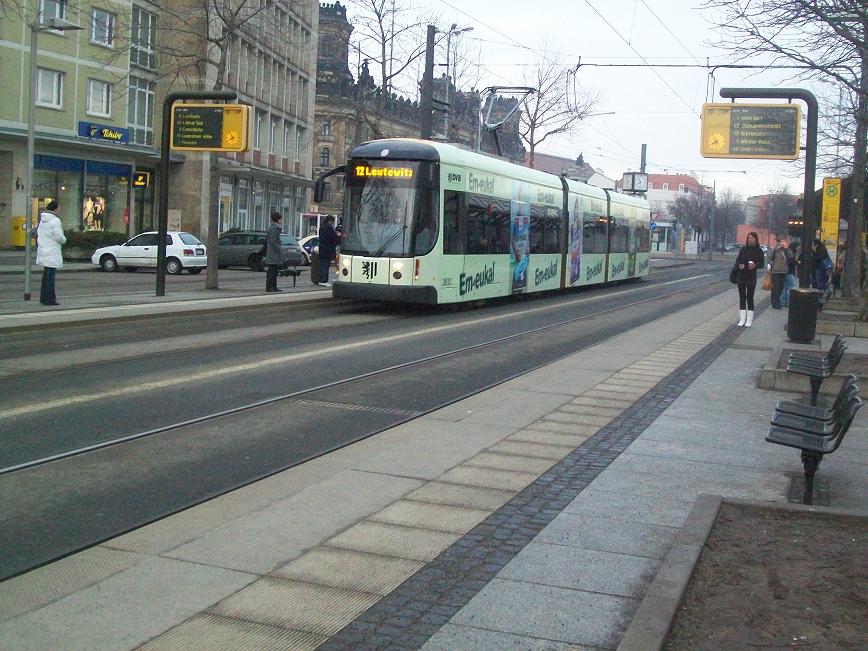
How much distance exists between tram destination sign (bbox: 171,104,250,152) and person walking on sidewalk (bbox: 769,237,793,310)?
13.8 m

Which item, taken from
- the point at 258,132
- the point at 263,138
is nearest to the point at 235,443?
the point at 258,132

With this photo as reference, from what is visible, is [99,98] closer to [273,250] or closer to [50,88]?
[50,88]

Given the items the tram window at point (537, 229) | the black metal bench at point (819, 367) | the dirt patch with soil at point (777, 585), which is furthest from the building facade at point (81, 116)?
the dirt patch with soil at point (777, 585)

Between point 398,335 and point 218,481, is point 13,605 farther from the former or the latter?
point 398,335

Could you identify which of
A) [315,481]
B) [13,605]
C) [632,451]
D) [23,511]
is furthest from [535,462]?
[13,605]

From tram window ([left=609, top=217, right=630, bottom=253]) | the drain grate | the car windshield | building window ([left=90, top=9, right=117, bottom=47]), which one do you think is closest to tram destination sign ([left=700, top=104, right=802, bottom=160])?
the drain grate

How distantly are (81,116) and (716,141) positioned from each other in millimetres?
33751

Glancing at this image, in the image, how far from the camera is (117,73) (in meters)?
48.6

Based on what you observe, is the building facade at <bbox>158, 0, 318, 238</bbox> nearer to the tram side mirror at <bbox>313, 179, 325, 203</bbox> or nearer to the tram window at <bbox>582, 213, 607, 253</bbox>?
the tram window at <bbox>582, 213, 607, 253</bbox>

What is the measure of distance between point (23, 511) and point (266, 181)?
61146 millimetres

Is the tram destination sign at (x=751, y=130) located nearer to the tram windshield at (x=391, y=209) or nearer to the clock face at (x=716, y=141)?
the clock face at (x=716, y=141)

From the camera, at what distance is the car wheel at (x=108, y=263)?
131 feet

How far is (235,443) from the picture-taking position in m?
8.57

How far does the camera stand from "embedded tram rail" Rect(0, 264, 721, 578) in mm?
6133
